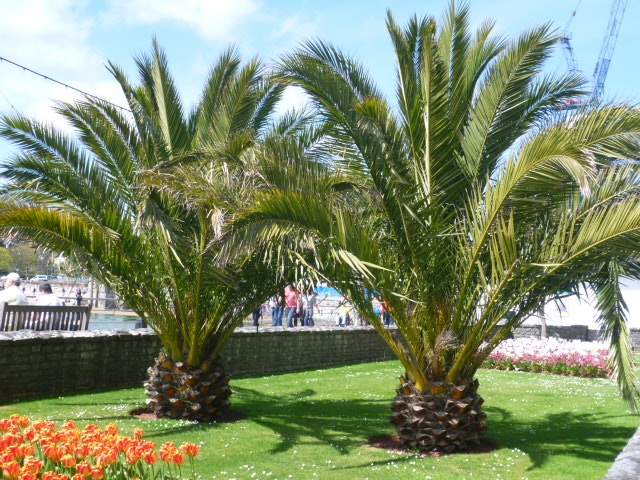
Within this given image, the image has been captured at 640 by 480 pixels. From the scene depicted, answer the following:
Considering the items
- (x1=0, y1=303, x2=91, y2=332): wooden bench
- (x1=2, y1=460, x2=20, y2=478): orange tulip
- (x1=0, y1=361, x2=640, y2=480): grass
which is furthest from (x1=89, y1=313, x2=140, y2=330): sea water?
(x1=2, y1=460, x2=20, y2=478): orange tulip

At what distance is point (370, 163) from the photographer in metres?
6.65

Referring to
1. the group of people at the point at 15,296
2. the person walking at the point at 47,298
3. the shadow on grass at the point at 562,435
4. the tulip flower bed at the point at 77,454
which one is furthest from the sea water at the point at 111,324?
the tulip flower bed at the point at 77,454

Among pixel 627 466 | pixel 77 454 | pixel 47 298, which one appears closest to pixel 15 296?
pixel 47 298

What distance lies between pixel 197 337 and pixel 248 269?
1041 millimetres

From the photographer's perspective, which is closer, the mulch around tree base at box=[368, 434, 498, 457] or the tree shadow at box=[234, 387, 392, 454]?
the mulch around tree base at box=[368, 434, 498, 457]

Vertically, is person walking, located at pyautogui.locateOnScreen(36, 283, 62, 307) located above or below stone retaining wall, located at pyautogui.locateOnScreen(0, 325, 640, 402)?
above

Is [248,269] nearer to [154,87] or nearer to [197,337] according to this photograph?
[197,337]

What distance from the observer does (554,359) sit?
1608cm

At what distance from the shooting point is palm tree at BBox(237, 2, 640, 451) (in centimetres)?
646

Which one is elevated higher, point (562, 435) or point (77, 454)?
point (77, 454)

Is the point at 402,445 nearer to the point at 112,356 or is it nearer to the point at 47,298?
the point at 112,356

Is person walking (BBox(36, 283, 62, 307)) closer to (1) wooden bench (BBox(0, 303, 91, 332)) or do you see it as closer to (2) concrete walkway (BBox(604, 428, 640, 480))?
(1) wooden bench (BBox(0, 303, 91, 332))

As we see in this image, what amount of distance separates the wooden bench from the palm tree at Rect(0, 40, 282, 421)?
317cm

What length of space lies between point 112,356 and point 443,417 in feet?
18.5
